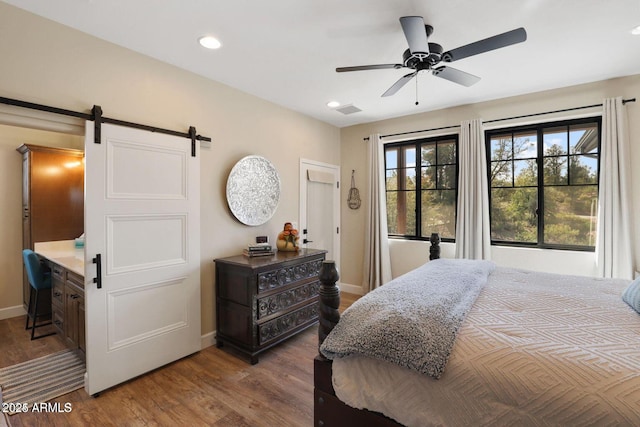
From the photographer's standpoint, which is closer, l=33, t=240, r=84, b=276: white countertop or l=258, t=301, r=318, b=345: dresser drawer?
l=33, t=240, r=84, b=276: white countertop

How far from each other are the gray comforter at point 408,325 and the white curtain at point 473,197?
1920 millimetres

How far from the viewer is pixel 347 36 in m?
2.29

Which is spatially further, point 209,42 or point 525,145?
point 525,145

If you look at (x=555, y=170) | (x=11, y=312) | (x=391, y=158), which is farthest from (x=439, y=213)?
(x=11, y=312)

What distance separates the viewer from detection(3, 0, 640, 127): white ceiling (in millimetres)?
1949

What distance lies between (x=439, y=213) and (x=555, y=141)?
5.03 ft

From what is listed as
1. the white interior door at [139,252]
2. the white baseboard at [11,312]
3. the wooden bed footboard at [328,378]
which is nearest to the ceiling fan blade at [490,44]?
the wooden bed footboard at [328,378]

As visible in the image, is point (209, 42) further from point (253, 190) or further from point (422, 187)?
point (422, 187)

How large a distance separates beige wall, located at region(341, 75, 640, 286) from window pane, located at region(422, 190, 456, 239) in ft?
0.78

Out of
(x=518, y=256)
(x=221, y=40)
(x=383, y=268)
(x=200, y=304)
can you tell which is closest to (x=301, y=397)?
(x=200, y=304)

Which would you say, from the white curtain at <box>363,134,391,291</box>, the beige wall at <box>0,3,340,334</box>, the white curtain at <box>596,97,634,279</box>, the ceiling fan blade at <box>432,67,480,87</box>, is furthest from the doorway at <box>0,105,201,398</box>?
the white curtain at <box>596,97,634,279</box>

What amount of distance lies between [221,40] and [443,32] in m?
1.69

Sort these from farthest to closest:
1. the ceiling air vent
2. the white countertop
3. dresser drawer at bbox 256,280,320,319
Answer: the ceiling air vent, dresser drawer at bbox 256,280,320,319, the white countertop

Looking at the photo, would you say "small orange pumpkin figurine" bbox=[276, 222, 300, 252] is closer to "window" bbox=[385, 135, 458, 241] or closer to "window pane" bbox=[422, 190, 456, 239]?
"window" bbox=[385, 135, 458, 241]
